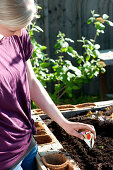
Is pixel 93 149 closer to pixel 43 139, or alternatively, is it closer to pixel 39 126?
pixel 43 139

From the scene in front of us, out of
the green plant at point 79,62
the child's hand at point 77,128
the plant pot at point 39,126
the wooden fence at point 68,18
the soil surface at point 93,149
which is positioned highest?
the wooden fence at point 68,18

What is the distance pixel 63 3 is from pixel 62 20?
28cm

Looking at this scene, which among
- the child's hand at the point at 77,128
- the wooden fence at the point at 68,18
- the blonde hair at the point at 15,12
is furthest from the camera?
the wooden fence at the point at 68,18

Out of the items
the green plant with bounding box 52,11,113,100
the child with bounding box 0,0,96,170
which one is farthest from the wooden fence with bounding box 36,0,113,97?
the child with bounding box 0,0,96,170

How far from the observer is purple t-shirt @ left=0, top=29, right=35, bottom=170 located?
1516mm

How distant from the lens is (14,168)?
1.59m

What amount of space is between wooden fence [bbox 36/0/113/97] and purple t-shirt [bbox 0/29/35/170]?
3.52 metres

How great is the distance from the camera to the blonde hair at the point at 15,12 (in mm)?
1286

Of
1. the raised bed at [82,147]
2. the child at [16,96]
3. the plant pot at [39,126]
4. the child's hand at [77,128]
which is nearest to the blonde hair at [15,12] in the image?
the child at [16,96]

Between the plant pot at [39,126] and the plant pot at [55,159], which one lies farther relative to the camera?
the plant pot at [39,126]

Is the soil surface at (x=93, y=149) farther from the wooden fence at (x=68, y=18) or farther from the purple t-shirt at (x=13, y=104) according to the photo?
the wooden fence at (x=68, y=18)

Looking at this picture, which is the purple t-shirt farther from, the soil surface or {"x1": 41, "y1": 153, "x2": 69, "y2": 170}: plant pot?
the soil surface

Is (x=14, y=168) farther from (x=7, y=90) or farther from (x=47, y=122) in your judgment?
(x=47, y=122)

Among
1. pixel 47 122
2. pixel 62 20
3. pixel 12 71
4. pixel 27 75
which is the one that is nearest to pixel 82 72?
pixel 62 20
